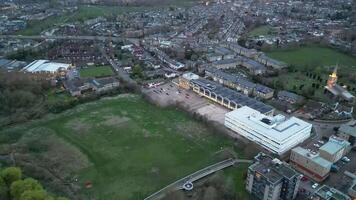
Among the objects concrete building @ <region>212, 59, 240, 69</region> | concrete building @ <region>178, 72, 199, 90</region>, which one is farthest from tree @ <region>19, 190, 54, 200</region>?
concrete building @ <region>212, 59, 240, 69</region>

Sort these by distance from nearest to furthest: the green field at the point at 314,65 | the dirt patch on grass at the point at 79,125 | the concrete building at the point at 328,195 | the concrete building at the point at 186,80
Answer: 1. the concrete building at the point at 328,195
2. the dirt patch on grass at the point at 79,125
3. the concrete building at the point at 186,80
4. the green field at the point at 314,65

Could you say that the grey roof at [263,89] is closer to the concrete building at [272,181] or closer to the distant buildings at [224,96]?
the distant buildings at [224,96]

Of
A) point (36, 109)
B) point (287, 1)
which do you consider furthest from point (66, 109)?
point (287, 1)

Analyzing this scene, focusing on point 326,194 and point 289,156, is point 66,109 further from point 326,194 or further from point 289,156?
Result: point 326,194

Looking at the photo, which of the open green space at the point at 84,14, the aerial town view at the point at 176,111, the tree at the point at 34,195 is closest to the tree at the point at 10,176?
the aerial town view at the point at 176,111

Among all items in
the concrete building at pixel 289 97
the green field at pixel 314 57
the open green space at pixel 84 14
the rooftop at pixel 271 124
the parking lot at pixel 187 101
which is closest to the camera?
the rooftop at pixel 271 124

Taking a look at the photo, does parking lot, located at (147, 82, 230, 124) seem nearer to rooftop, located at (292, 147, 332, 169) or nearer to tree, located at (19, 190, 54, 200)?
rooftop, located at (292, 147, 332, 169)

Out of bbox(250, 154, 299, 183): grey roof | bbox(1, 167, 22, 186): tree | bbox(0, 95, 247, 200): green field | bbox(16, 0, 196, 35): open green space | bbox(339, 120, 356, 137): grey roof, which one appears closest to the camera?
bbox(250, 154, 299, 183): grey roof
